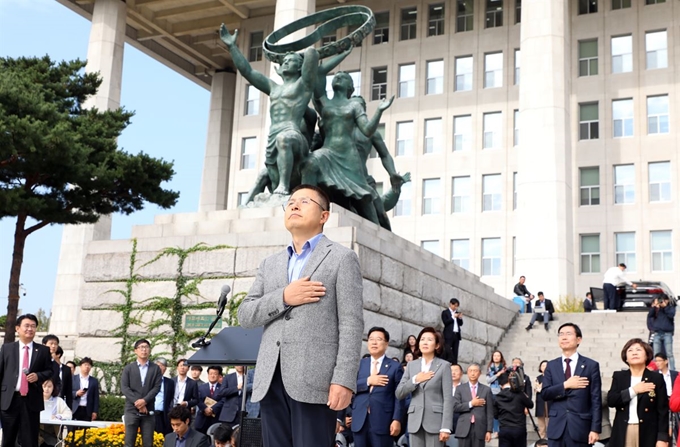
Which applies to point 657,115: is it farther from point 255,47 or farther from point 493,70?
point 255,47

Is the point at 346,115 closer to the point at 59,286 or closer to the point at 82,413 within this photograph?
the point at 82,413

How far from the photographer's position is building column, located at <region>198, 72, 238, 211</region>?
171 ft

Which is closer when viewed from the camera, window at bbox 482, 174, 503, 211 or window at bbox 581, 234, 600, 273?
window at bbox 581, 234, 600, 273

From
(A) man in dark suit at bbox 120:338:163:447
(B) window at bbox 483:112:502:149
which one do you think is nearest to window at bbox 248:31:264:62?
(B) window at bbox 483:112:502:149

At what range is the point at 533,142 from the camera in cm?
3400

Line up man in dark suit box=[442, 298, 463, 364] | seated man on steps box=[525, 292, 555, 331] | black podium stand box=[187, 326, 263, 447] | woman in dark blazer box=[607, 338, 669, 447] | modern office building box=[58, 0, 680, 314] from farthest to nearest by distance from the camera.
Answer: modern office building box=[58, 0, 680, 314] → seated man on steps box=[525, 292, 555, 331] → man in dark suit box=[442, 298, 463, 364] → woman in dark blazer box=[607, 338, 669, 447] → black podium stand box=[187, 326, 263, 447]

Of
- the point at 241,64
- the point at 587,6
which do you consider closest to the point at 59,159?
the point at 241,64

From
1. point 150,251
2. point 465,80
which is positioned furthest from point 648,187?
point 150,251

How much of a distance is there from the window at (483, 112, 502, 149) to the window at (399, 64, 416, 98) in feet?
13.3

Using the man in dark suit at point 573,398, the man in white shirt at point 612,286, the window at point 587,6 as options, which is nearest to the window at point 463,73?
the window at point 587,6

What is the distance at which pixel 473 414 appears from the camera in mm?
11688

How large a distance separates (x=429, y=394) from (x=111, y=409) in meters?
6.76

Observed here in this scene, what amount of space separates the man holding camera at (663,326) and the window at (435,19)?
2822cm

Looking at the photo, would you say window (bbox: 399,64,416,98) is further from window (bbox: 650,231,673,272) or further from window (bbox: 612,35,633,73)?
window (bbox: 650,231,673,272)
